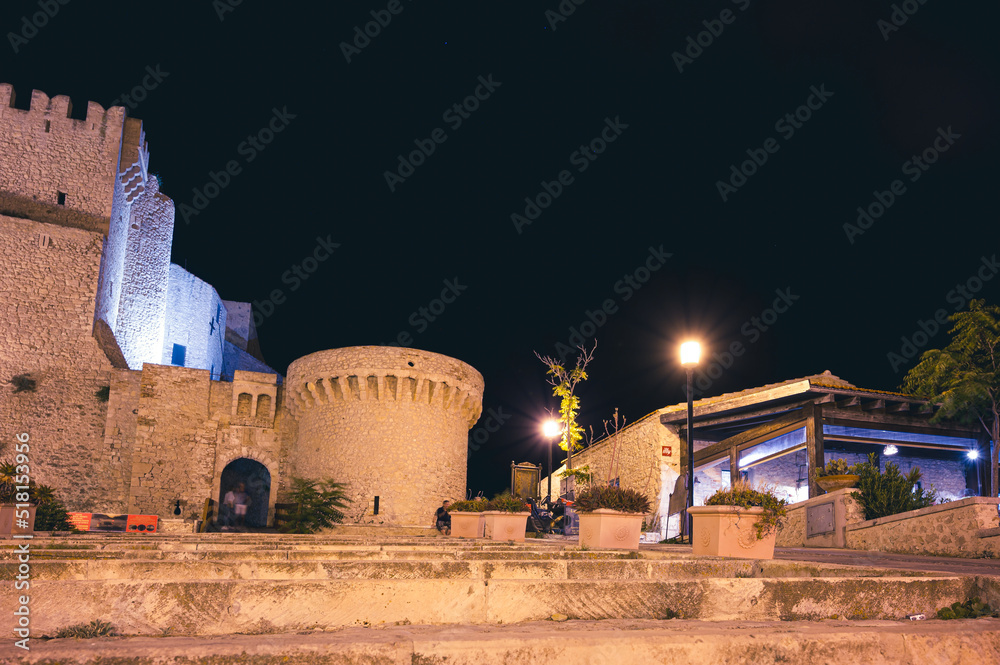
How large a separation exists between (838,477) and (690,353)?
339 cm

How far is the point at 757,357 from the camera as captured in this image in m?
33.1

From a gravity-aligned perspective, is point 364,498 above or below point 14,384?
below

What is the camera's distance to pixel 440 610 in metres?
3.30

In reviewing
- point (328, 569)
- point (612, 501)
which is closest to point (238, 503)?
point (612, 501)

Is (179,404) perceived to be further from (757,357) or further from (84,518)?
(757,357)

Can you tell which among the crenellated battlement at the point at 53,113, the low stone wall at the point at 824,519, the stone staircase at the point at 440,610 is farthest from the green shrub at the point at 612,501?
the crenellated battlement at the point at 53,113

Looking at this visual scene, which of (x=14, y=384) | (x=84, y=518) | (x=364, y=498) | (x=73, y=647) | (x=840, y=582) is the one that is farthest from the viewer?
(x=14, y=384)

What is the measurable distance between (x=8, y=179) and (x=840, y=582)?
31.0 meters

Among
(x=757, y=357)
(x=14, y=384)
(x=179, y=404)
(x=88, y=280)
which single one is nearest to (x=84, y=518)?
(x=179, y=404)

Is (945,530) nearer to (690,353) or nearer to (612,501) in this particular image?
(690,353)

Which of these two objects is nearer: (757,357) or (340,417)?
(340,417)

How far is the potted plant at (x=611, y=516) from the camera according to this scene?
869cm

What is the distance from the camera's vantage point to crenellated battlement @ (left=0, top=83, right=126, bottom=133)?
88.7 feet

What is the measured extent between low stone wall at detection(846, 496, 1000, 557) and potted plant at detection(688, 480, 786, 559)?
3312 mm
